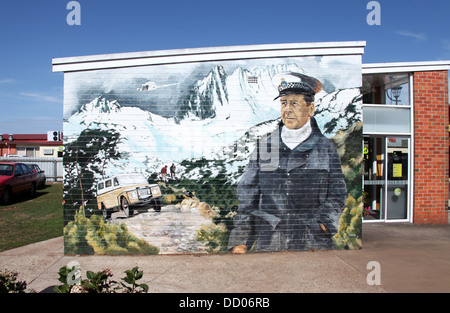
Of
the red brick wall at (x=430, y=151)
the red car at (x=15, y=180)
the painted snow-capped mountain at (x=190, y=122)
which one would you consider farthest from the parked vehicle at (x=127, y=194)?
the red car at (x=15, y=180)

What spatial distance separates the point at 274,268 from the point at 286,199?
149cm

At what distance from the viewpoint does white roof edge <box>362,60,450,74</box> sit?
29.1ft

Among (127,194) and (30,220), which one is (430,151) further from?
(30,220)

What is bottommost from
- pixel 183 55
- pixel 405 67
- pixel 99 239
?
pixel 99 239

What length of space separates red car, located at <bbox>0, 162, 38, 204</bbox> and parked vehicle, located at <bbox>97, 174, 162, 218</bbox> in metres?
9.38

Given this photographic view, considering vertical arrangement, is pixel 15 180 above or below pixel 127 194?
below

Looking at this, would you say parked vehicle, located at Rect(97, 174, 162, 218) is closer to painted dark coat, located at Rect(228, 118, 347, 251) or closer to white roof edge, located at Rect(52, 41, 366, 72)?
painted dark coat, located at Rect(228, 118, 347, 251)

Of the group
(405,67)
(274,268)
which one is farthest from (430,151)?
(274,268)

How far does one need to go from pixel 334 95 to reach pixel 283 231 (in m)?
3.02

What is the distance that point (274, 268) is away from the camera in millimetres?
5758

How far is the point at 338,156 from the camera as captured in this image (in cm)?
687
